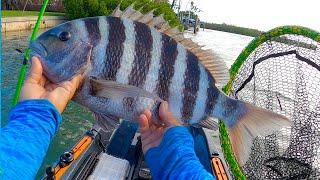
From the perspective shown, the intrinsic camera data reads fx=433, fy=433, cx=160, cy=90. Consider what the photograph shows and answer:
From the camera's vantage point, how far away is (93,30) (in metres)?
2.10

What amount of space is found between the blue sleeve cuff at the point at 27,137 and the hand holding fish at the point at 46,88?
6cm

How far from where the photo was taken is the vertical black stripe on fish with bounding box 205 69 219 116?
2.32 m

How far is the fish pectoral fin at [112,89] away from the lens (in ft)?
6.64

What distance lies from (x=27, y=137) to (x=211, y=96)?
3.49ft

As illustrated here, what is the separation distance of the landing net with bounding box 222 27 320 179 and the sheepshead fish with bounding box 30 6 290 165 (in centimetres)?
112

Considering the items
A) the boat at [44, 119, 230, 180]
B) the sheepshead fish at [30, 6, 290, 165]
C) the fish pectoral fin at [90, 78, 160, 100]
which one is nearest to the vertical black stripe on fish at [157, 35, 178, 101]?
the sheepshead fish at [30, 6, 290, 165]

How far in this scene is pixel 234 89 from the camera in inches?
139

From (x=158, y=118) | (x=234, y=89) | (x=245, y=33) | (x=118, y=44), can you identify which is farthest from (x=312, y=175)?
(x=245, y=33)

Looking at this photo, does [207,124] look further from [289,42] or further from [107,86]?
[289,42]

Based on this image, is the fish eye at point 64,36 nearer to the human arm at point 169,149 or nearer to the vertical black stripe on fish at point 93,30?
the vertical black stripe on fish at point 93,30

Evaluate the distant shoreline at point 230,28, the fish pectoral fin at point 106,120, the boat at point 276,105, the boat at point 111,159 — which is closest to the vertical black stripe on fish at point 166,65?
the fish pectoral fin at point 106,120

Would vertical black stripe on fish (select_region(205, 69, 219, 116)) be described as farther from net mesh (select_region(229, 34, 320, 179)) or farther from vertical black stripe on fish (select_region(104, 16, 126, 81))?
net mesh (select_region(229, 34, 320, 179))

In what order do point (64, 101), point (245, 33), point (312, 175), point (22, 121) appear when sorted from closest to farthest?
point (22, 121)
point (64, 101)
point (312, 175)
point (245, 33)

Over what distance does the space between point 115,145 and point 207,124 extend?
3.91 m
